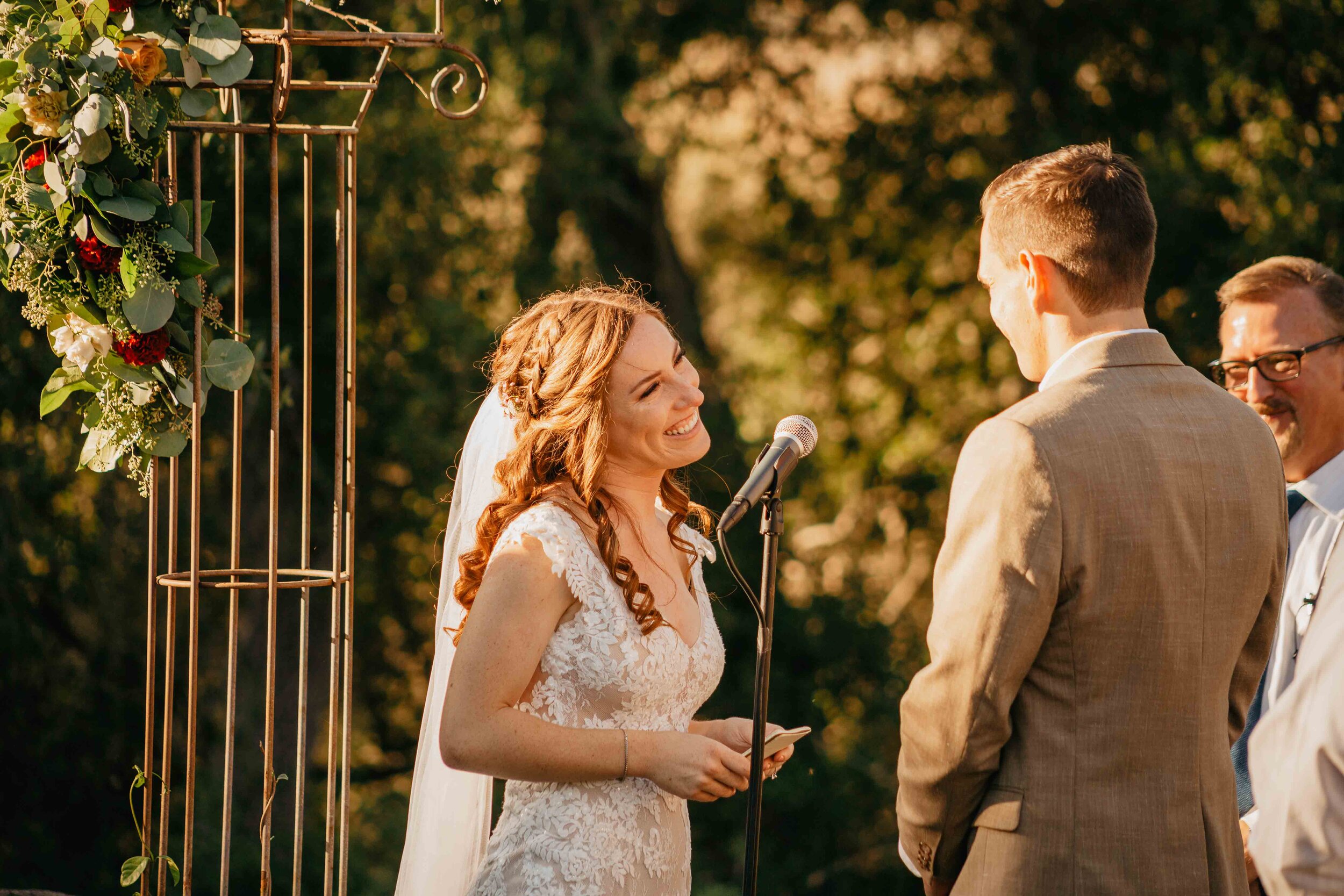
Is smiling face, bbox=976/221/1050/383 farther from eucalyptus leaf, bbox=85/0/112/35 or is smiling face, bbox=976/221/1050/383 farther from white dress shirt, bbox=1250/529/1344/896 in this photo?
eucalyptus leaf, bbox=85/0/112/35

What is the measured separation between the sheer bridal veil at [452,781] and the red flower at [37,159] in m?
0.98

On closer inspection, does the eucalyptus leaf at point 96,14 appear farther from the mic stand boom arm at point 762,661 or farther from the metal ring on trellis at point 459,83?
the mic stand boom arm at point 762,661

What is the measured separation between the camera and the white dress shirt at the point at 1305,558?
2.58 m

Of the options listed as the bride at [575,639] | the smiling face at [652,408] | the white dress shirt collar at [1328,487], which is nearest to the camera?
the bride at [575,639]

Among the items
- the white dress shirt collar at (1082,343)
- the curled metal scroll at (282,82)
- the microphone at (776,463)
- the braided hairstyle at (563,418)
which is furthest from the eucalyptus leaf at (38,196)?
the white dress shirt collar at (1082,343)

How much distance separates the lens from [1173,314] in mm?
6523

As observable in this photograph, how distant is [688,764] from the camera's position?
221 cm

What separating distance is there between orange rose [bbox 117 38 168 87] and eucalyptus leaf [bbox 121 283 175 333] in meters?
0.41

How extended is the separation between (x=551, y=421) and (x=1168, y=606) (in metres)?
1.19

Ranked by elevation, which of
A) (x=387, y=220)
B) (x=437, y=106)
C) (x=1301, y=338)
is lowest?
(x=1301, y=338)

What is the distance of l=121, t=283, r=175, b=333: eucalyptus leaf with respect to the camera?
229 cm

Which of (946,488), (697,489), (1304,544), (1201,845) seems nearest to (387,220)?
(697,489)

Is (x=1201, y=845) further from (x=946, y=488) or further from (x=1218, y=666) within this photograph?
(x=946, y=488)

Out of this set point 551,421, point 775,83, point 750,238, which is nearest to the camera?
point 551,421
